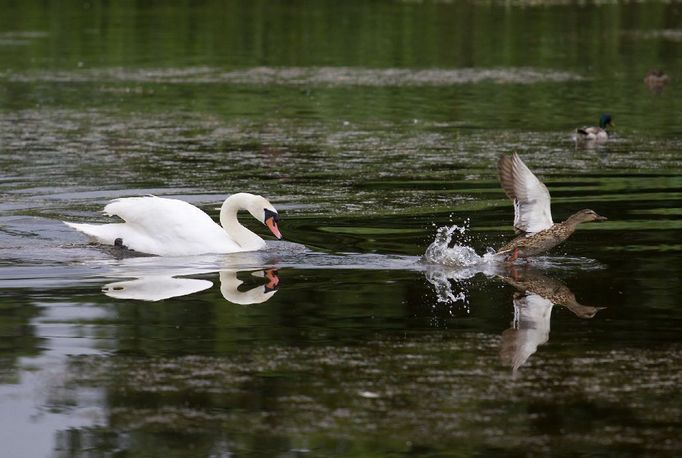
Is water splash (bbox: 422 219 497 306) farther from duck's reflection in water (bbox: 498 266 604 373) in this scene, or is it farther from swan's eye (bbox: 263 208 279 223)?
swan's eye (bbox: 263 208 279 223)

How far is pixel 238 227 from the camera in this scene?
1256cm

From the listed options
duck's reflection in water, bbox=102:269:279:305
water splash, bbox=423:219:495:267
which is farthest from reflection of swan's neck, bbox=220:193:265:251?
water splash, bbox=423:219:495:267

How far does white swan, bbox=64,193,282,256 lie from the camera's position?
481 inches

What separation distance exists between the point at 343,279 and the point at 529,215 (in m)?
1.73

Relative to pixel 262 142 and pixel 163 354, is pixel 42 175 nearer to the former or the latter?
pixel 262 142

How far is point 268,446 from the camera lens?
6.71m

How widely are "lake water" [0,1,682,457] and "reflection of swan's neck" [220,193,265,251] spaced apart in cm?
24

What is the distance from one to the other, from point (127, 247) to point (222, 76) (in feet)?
57.4

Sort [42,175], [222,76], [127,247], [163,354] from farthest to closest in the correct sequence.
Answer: [222,76] → [42,175] → [127,247] → [163,354]

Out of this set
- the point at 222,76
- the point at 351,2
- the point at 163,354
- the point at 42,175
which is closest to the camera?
the point at 163,354

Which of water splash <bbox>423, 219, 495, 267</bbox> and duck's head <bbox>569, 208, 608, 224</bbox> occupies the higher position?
duck's head <bbox>569, 208, 608, 224</bbox>

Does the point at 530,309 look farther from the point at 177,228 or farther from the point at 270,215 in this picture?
the point at 177,228

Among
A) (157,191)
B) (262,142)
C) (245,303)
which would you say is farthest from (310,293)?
(262,142)

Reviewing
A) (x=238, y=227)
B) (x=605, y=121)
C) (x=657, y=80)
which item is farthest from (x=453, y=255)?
(x=657, y=80)
